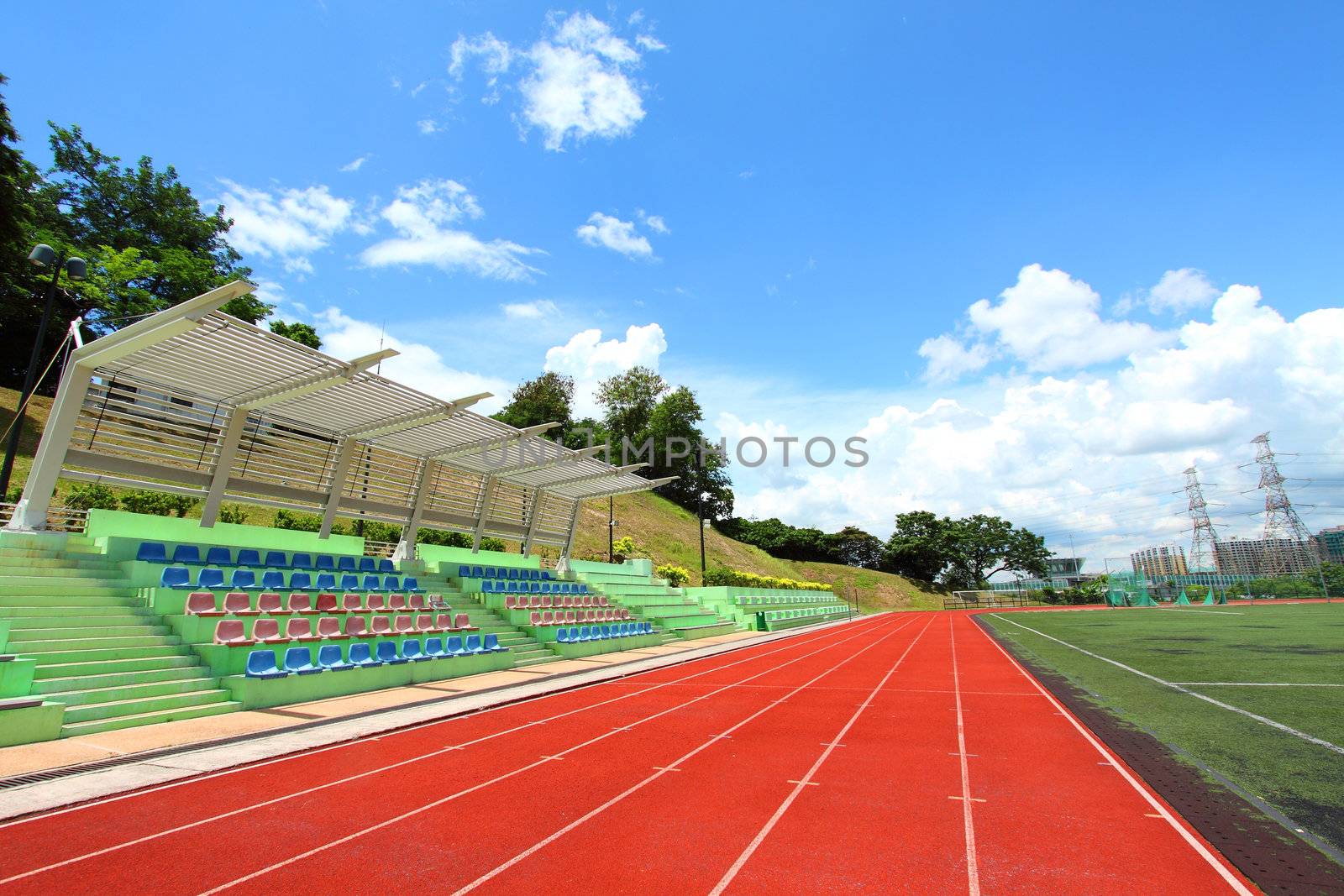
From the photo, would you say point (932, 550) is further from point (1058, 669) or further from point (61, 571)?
point (61, 571)

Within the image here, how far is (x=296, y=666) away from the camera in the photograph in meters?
10.4

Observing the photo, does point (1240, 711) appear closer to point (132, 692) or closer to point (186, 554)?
point (132, 692)

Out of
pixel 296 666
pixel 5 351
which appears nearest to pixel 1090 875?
pixel 296 666

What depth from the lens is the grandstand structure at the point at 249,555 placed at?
923cm

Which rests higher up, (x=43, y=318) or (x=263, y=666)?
(x=43, y=318)

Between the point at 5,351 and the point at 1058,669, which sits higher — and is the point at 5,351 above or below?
above

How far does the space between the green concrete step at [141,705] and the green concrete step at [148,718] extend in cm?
5

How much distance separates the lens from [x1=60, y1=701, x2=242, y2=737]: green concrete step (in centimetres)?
772

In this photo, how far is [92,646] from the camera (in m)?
9.09

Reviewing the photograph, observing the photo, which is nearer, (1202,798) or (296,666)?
(1202,798)

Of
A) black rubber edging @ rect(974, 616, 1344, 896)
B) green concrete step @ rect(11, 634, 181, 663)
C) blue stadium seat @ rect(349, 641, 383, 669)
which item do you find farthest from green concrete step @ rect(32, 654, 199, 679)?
black rubber edging @ rect(974, 616, 1344, 896)

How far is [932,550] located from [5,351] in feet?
285

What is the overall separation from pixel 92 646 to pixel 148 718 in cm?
169

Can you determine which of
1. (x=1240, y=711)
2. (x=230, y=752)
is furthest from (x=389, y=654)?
(x=1240, y=711)
